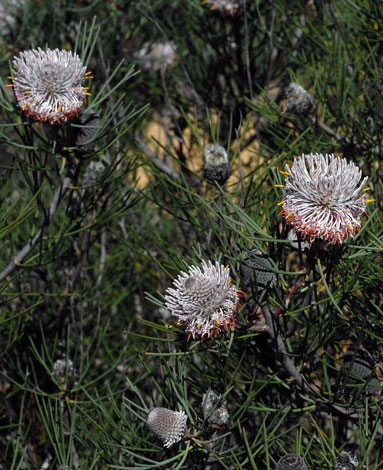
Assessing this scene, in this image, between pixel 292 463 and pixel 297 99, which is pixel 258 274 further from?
pixel 297 99

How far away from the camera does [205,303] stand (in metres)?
0.65

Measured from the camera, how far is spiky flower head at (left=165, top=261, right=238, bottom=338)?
65cm

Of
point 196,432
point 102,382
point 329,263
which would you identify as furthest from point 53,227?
point 329,263

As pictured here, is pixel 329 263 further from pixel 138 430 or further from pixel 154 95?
pixel 154 95

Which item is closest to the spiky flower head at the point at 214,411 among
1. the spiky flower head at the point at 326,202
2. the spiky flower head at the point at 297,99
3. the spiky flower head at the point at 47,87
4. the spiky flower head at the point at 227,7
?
the spiky flower head at the point at 326,202

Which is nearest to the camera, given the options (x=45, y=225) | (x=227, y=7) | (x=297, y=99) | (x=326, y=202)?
(x=326, y=202)

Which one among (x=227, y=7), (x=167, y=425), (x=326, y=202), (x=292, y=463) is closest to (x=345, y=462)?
(x=292, y=463)

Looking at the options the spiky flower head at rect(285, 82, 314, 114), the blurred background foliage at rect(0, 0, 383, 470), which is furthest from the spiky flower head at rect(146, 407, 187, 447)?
the spiky flower head at rect(285, 82, 314, 114)

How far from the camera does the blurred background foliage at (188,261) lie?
2.40 ft

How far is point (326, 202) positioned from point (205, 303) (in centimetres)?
18

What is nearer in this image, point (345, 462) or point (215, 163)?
point (345, 462)

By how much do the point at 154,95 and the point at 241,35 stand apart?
0.49 meters

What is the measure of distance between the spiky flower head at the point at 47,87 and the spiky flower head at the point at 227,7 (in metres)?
0.66

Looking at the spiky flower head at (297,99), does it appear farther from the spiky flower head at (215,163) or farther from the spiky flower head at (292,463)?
the spiky flower head at (292,463)
